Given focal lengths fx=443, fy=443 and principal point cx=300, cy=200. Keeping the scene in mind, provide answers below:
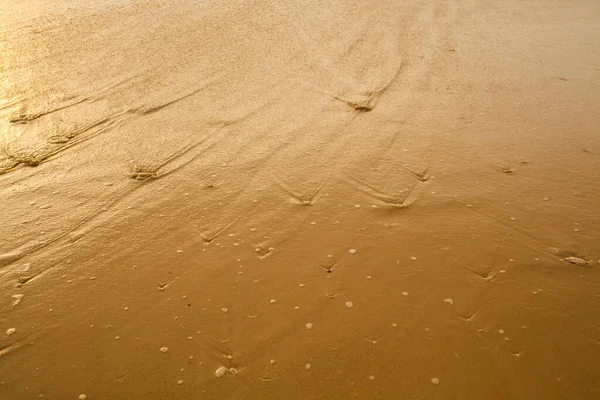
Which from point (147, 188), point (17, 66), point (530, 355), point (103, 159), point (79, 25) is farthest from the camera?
point (79, 25)

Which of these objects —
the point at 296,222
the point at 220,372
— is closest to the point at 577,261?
the point at 296,222

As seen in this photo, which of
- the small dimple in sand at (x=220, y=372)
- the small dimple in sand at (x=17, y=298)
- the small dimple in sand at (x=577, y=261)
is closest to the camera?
the small dimple in sand at (x=220, y=372)

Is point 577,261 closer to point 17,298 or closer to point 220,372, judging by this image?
point 220,372

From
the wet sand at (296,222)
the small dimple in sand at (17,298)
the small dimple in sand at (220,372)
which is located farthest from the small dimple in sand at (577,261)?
the small dimple in sand at (17,298)

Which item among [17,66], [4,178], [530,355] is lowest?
[530,355]

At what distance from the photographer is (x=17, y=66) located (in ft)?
15.5

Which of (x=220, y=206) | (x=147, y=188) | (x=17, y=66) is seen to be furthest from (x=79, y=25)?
(x=220, y=206)

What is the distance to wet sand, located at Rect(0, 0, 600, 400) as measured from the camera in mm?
2031

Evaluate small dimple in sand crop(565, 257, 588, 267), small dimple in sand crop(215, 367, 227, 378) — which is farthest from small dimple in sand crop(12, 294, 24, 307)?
small dimple in sand crop(565, 257, 588, 267)

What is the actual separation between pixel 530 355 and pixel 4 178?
135 inches

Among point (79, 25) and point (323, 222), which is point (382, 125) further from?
Result: point (79, 25)

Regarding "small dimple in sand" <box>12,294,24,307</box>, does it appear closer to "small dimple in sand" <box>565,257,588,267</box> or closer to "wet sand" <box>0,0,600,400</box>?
"wet sand" <box>0,0,600,400</box>

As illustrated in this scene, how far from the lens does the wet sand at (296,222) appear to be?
203 cm

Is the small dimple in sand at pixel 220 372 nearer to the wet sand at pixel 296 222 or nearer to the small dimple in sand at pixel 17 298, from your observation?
the wet sand at pixel 296 222
